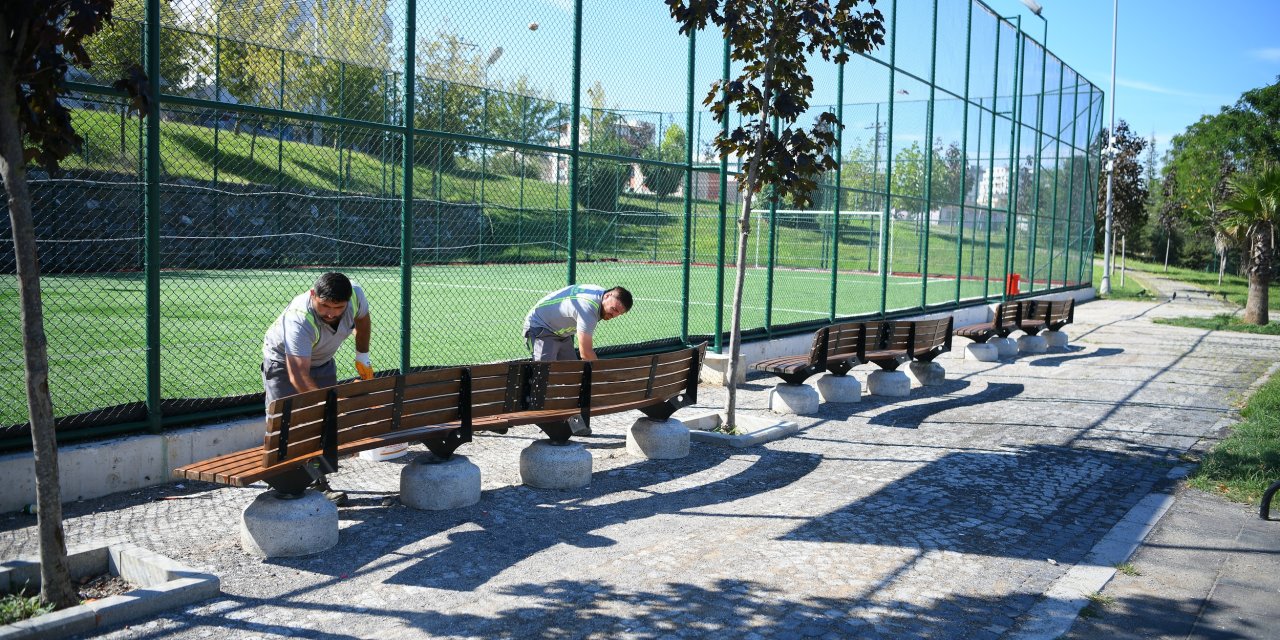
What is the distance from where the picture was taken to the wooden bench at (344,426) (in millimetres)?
4777

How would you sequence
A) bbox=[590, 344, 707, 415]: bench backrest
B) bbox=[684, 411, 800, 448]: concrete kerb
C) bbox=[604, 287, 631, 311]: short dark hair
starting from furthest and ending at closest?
1. bbox=[684, 411, 800, 448]: concrete kerb
2. bbox=[604, 287, 631, 311]: short dark hair
3. bbox=[590, 344, 707, 415]: bench backrest

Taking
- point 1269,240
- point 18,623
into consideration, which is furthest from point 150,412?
point 1269,240

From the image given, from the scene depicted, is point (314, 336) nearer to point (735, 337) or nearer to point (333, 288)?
point (333, 288)

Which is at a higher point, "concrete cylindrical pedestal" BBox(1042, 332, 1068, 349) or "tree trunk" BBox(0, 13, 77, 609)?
"tree trunk" BBox(0, 13, 77, 609)

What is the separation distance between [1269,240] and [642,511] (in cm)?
1914

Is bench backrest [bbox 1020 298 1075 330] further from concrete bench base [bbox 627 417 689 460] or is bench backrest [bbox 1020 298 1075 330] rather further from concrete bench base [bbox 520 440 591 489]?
concrete bench base [bbox 520 440 591 489]

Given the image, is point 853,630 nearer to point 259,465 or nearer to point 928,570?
point 928,570

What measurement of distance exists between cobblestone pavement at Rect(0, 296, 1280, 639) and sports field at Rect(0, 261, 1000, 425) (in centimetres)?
209

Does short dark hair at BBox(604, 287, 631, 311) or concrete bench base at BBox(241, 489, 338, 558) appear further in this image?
short dark hair at BBox(604, 287, 631, 311)

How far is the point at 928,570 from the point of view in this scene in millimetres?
5039

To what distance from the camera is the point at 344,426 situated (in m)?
5.22

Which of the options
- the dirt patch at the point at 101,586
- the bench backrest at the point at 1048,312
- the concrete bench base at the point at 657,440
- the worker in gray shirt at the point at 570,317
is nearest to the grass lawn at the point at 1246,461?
the concrete bench base at the point at 657,440

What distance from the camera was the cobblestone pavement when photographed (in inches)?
169

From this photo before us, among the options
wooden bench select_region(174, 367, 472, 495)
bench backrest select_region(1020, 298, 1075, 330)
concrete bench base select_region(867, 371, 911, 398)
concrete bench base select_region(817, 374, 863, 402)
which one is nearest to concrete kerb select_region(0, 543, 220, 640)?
wooden bench select_region(174, 367, 472, 495)
